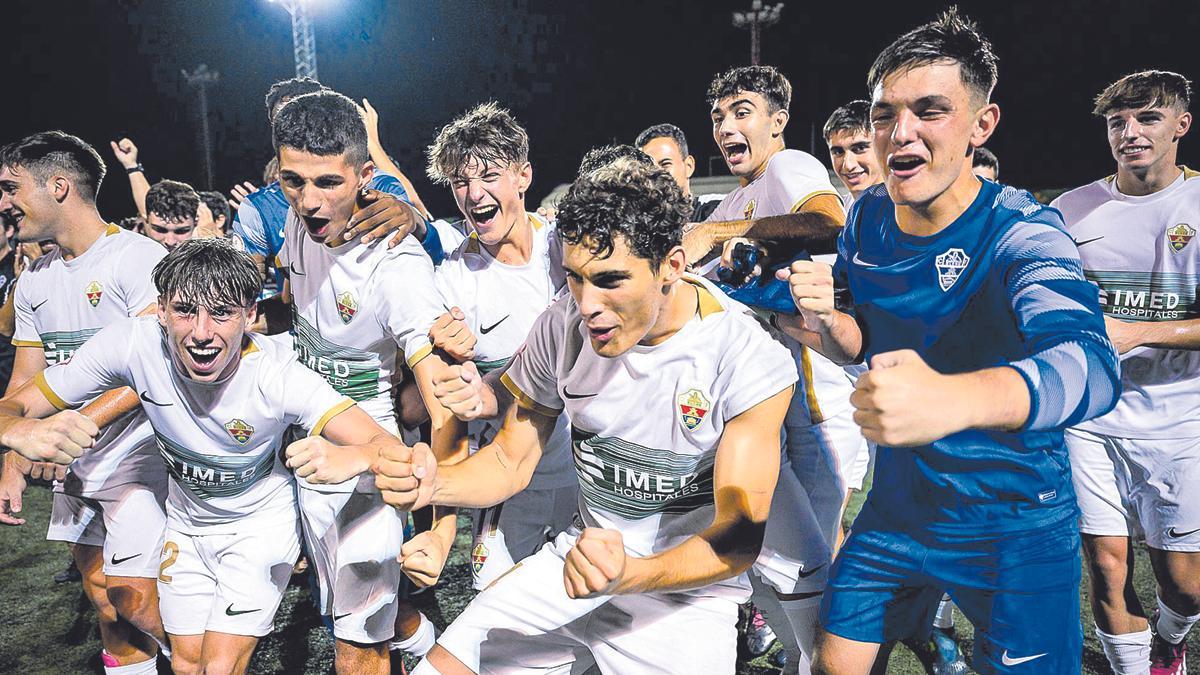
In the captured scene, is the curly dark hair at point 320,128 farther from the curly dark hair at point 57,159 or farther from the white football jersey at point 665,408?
the curly dark hair at point 57,159

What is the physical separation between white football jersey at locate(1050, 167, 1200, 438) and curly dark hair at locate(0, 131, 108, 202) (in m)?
4.53

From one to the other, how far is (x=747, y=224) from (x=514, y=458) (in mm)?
1282

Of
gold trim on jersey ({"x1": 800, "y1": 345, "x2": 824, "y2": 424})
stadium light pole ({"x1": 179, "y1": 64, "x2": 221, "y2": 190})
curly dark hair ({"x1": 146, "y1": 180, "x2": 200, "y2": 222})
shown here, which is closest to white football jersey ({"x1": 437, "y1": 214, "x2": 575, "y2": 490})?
gold trim on jersey ({"x1": 800, "y1": 345, "x2": 824, "y2": 424})

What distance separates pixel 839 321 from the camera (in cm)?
229

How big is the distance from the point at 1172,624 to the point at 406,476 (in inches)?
126

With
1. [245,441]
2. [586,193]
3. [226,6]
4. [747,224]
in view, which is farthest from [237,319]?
[226,6]

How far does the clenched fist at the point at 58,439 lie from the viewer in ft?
8.01

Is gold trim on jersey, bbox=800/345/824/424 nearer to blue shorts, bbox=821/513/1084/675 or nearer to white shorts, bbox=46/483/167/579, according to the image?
blue shorts, bbox=821/513/1084/675

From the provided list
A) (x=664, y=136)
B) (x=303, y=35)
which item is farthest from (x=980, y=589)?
(x=303, y=35)

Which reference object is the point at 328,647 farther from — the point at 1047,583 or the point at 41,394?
the point at 1047,583

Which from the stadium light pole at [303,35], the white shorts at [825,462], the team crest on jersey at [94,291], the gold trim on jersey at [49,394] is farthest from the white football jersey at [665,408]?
the stadium light pole at [303,35]

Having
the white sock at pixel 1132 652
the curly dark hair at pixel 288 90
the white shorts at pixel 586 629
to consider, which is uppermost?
the curly dark hair at pixel 288 90

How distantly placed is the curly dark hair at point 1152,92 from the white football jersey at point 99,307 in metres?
4.43

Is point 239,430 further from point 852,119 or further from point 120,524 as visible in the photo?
point 852,119
